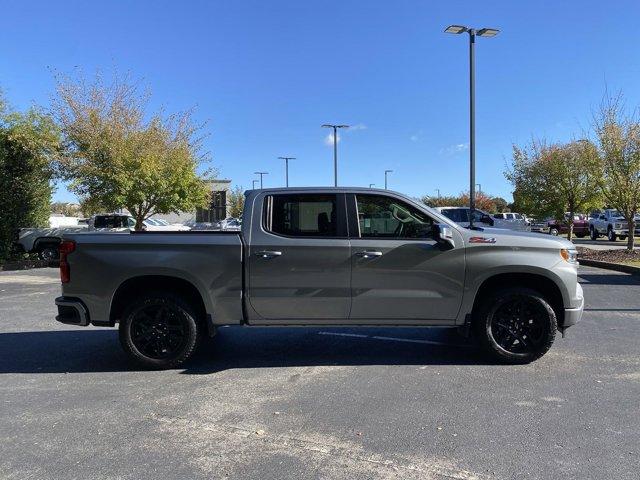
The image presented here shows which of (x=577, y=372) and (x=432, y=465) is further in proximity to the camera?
(x=577, y=372)

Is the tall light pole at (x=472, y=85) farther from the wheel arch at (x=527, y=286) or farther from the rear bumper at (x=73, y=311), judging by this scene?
the rear bumper at (x=73, y=311)

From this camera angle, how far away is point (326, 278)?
5539 millimetres

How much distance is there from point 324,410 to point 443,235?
2.10 m

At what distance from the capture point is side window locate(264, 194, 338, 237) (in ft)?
18.6

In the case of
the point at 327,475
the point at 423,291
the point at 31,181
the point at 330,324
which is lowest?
the point at 327,475

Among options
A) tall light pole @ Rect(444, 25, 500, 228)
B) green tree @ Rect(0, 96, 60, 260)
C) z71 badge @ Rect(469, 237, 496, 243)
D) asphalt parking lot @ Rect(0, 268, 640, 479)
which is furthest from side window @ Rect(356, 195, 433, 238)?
green tree @ Rect(0, 96, 60, 260)

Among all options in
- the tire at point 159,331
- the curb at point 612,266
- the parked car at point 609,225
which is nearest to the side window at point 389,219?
the tire at point 159,331

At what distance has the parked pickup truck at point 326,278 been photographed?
5.53 meters

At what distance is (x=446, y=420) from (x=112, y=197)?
670 inches

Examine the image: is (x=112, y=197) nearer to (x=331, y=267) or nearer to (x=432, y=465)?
(x=331, y=267)

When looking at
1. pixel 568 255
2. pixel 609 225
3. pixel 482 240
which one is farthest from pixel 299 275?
pixel 609 225

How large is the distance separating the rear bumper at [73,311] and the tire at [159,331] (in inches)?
15.0

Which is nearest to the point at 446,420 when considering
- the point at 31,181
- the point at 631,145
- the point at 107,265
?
the point at 107,265

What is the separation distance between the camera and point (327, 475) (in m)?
3.41
